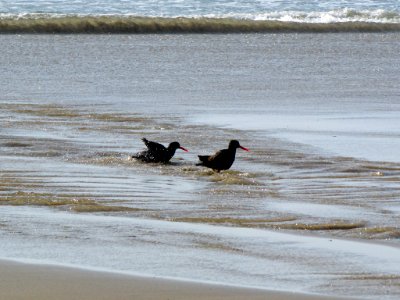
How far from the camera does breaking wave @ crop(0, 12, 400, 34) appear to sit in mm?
30562

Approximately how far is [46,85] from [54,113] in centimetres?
347

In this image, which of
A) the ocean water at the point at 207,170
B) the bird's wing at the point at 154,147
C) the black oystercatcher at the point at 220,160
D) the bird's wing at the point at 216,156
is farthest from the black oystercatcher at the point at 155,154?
the bird's wing at the point at 216,156

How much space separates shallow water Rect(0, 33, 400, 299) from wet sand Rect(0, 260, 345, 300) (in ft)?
0.60

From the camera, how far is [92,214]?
26.0 feet

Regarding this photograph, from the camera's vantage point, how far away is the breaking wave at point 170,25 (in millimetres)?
30562

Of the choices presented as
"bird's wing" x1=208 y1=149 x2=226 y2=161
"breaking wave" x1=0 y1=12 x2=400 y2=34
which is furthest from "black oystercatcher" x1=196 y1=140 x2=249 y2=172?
"breaking wave" x1=0 y1=12 x2=400 y2=34

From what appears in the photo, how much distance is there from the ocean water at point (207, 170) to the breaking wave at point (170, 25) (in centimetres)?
724

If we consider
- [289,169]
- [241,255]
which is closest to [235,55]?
[289,169]

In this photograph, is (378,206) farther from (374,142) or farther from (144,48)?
(144,48)

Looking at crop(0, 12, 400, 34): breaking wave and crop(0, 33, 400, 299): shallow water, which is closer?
crop(0, 33, 400, 299): shallow water

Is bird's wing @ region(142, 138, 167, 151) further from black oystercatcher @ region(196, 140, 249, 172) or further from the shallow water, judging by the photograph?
black oystercatcher @ region(196, 140, 249, 172)

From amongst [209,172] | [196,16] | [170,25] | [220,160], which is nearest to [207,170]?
[209,172]

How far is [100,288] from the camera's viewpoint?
5.84 m

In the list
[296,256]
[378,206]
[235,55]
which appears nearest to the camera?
[296,256]
